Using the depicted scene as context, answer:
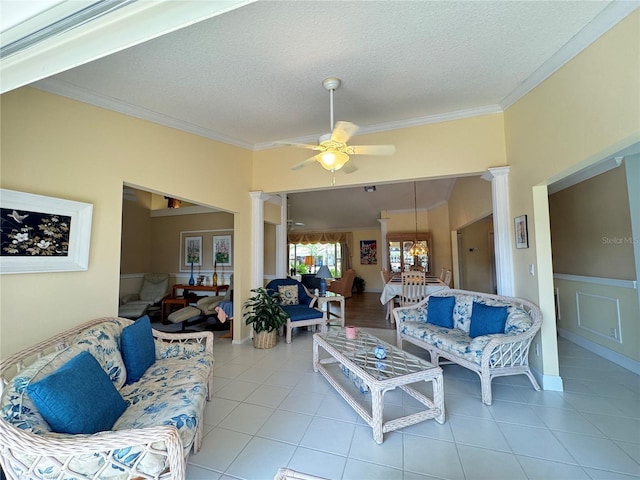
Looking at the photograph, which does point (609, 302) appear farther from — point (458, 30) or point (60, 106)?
point (60, 106)

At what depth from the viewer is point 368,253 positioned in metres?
9.75

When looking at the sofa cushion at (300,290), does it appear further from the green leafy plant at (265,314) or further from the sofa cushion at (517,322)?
the sofa cushion at (517,322)

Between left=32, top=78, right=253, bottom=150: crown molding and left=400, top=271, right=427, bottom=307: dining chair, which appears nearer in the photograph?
left=32, top=78, right=253, bottom=150: crown molding

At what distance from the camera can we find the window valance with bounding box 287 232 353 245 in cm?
989

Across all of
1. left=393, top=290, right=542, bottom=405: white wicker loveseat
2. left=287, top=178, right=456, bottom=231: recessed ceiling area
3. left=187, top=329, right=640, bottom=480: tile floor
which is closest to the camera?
left=187, top=329, right=640, bottom=480: tile floor

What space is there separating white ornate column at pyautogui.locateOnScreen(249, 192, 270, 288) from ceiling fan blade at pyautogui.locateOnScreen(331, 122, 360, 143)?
82.6 inches

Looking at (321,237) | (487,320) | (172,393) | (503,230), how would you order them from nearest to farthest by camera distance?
(172,393) → (487,320) → (503,230) → (321,237)

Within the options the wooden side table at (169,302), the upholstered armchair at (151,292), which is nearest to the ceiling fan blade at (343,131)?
the wooden side table at (169,302)

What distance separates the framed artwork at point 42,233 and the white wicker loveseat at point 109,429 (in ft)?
1.82

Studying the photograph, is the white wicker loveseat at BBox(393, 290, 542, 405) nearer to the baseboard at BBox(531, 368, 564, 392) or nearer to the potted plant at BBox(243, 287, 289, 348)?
the baseboard at BBox(531, 368, 564, 392)

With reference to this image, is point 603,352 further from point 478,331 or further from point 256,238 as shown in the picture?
point 256,238

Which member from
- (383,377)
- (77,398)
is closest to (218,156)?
(77,398)

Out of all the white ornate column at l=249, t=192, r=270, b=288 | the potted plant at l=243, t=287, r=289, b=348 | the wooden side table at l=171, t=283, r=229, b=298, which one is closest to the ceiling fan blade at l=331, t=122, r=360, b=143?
the white ornate column at l=249, t=192, r=270, b=288

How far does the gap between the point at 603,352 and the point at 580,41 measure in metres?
3.35
